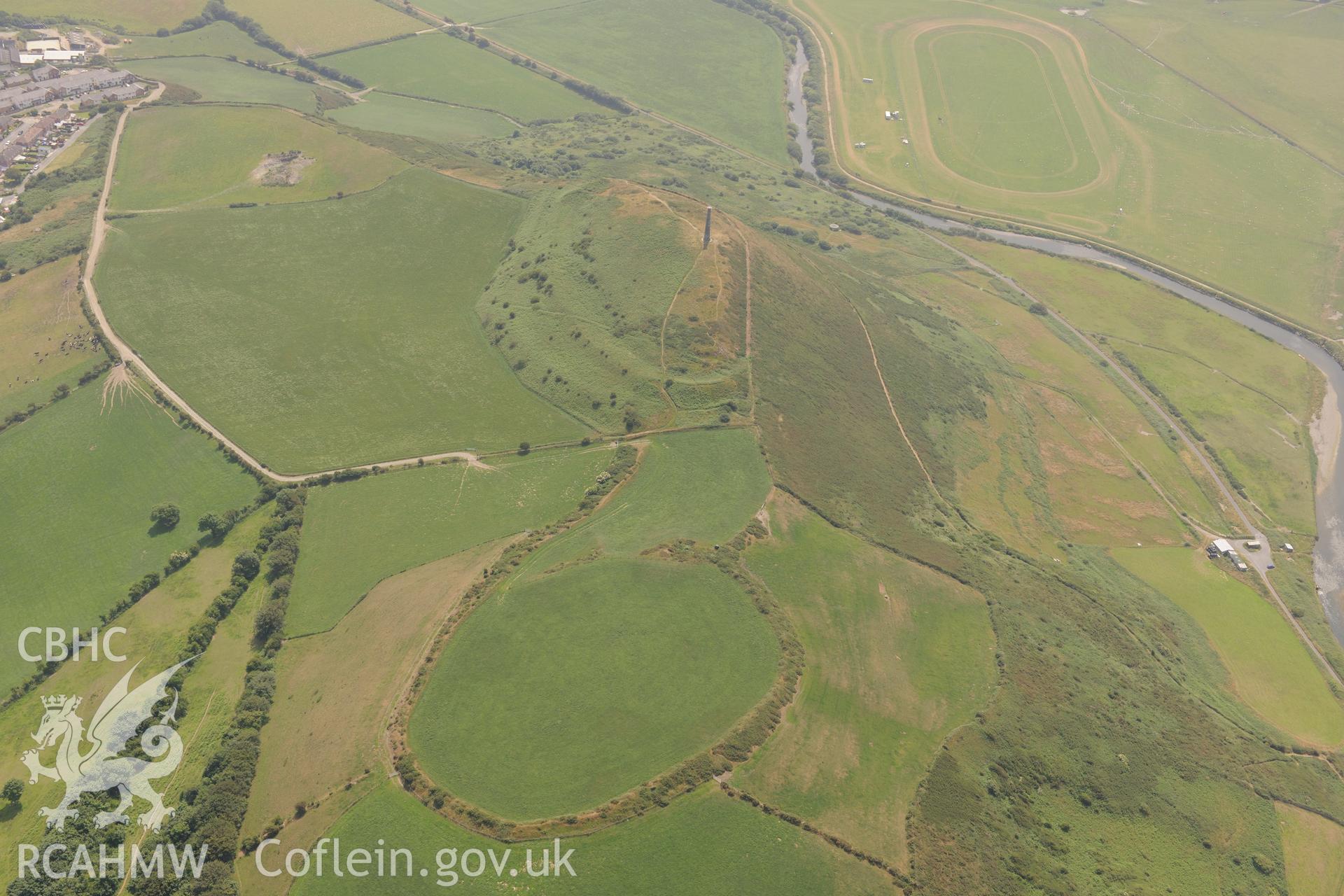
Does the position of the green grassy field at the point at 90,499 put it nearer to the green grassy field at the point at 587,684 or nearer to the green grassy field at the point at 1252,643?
the green grassy field at the point at 587,684

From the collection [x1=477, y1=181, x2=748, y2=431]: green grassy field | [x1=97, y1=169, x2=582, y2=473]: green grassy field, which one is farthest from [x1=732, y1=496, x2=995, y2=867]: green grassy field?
[x1=97, y1=169, x2=582, y2=473]: green grassy field

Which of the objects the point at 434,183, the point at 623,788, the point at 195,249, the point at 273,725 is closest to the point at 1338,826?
the point at 623,788

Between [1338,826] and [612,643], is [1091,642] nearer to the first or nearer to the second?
[1338,826]

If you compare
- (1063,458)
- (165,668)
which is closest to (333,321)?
(165,668)

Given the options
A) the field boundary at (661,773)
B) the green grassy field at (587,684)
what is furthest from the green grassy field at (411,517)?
the green grassy field at (587,684)

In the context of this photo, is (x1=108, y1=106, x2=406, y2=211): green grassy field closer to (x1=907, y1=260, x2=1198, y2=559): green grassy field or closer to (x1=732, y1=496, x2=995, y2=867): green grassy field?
(x1=732, y1=496, x2=995, y2=867): green grassy field
